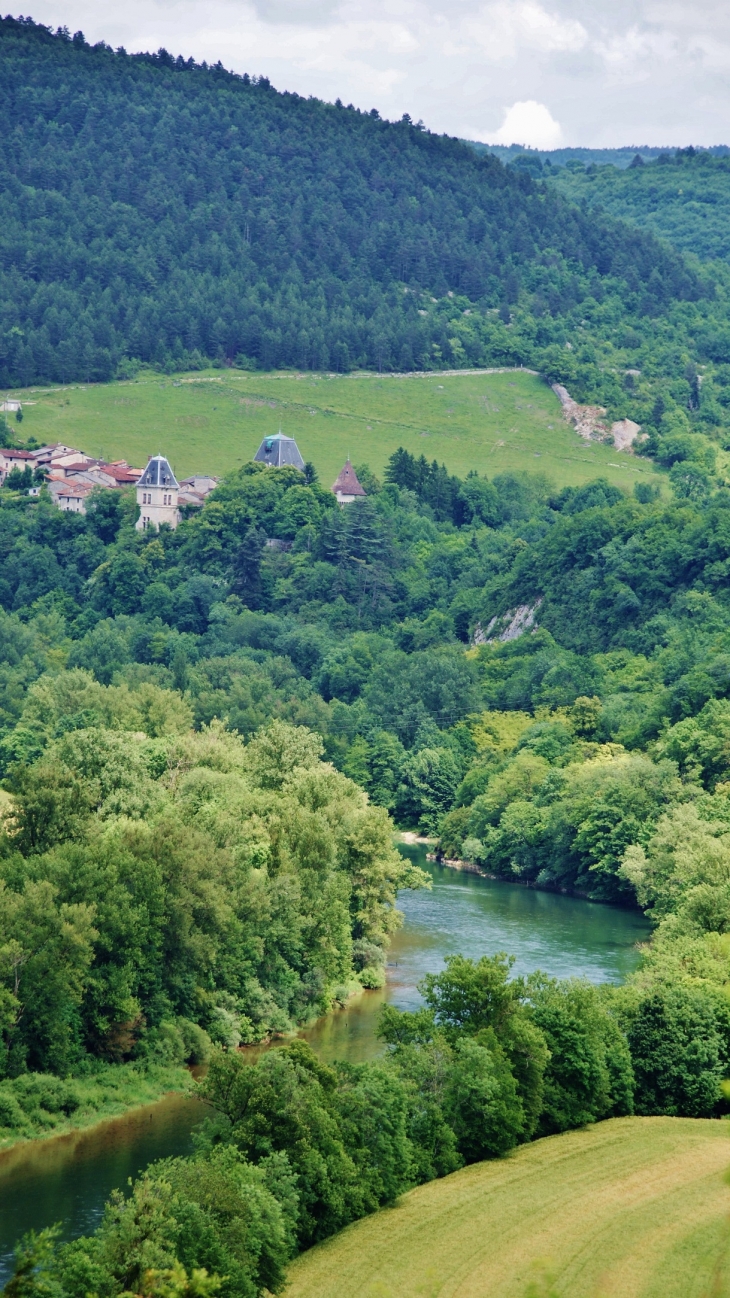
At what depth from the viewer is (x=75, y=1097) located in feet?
171

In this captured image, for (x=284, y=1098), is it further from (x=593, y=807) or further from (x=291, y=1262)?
(x=593, y=807)

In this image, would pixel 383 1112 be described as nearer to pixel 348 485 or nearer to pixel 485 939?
pixel 485 939

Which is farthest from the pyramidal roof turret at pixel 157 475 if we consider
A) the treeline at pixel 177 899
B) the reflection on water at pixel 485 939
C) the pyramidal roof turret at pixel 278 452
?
the treeline at pixel 177 899

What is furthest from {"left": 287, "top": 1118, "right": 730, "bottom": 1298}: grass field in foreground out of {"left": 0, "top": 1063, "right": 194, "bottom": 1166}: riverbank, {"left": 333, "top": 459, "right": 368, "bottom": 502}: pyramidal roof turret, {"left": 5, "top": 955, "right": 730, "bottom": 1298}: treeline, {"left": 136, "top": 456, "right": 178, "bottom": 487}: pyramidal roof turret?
{"left": 333, "top": 459, "right": 368, "bottom": 502}: pyramidal roof turret

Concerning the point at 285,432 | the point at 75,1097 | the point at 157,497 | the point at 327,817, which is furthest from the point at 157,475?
the point at 75,1097

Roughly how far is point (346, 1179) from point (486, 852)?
2316 inches

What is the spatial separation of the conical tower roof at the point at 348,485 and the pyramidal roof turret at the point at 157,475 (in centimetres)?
1624

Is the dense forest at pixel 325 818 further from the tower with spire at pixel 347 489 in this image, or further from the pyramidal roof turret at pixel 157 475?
the tower with spire at pixel 347 489

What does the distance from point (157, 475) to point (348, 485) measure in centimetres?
1888

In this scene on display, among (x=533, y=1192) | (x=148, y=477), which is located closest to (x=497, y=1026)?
(x=533, y=1192)

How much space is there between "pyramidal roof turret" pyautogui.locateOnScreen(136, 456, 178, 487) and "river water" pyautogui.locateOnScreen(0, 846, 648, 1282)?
68031 millimetres

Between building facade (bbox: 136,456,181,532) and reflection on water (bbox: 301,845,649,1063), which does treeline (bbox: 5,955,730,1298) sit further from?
building facade (bbox: 136,456,181,532)

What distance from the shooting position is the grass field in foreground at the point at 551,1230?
3834 centimetres

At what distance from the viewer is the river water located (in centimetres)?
4562
